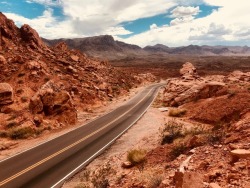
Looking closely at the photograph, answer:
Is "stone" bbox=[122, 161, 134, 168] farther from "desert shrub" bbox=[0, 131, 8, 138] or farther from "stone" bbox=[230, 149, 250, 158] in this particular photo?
"desert shrub" bbox=[0, 131, 8, 138]

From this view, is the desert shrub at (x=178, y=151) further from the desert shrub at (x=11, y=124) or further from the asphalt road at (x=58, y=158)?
the desert shrub at (x=11, y=124)

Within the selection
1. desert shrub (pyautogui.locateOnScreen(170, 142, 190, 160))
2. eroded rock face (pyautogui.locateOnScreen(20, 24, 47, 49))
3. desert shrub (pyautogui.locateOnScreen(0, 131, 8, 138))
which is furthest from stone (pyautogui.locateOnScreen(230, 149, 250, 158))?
eroded rock face (pyautogui.locateOnScreen(20, 24, 47, 49))

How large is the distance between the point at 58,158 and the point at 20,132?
854cm

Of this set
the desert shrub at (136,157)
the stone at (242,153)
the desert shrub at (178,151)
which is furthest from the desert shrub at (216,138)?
the desert shrub at (136,157)

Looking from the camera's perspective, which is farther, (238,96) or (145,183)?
(238,96)

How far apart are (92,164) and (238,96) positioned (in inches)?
623

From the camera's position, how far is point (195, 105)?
3203cm

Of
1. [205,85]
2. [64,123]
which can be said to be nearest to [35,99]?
[64,123]

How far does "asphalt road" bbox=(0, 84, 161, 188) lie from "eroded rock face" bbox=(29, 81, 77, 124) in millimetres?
3372

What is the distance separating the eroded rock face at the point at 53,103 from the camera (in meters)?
29.9

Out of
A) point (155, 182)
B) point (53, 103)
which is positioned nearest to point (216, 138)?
point (155, 182)

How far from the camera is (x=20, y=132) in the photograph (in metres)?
25.0

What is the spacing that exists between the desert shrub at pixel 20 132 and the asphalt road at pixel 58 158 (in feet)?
10.3

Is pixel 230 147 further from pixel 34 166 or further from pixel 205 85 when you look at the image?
pixel 205 85
